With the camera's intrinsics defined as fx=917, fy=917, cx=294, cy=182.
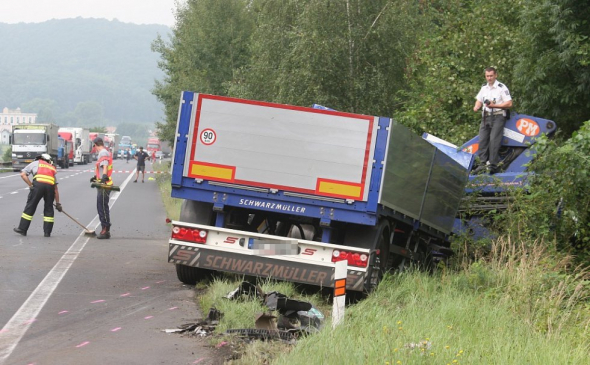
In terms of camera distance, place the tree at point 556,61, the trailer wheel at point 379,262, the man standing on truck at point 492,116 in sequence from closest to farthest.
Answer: the trailer wheel at point 379,262 < the man standing on truck at point 492,116 < the tree at point 556,61

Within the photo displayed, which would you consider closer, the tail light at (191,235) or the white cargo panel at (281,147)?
the white cargo panel at (281,147)

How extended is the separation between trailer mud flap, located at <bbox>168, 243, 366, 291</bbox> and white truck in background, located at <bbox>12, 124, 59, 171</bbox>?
5269cm

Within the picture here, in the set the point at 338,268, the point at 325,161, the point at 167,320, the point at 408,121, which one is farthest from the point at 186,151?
the point at 408,121

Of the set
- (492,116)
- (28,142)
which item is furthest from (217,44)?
(492,116)

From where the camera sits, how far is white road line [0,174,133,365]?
23.6ft

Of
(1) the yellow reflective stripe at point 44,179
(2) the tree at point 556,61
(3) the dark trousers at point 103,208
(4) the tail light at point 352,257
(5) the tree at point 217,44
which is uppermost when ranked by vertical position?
(5) the tree at point 217,44

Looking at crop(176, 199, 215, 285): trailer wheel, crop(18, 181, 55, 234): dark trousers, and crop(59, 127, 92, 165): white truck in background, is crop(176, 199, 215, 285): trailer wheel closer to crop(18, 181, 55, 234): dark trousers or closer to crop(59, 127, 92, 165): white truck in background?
crop(18, 181, 55, 234): dark trousers

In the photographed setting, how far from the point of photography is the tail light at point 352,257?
9.56 meters

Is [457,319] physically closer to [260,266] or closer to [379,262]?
[379,262]

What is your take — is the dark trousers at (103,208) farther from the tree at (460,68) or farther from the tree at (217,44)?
the tree at (217,44)

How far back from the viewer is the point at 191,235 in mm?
10125

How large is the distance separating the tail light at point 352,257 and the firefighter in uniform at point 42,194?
891 centimetres

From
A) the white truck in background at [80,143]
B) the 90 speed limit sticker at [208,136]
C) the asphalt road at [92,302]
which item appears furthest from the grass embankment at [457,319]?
the white truck in background at [80,143]

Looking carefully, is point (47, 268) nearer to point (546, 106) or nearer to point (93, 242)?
point (93, 242)
